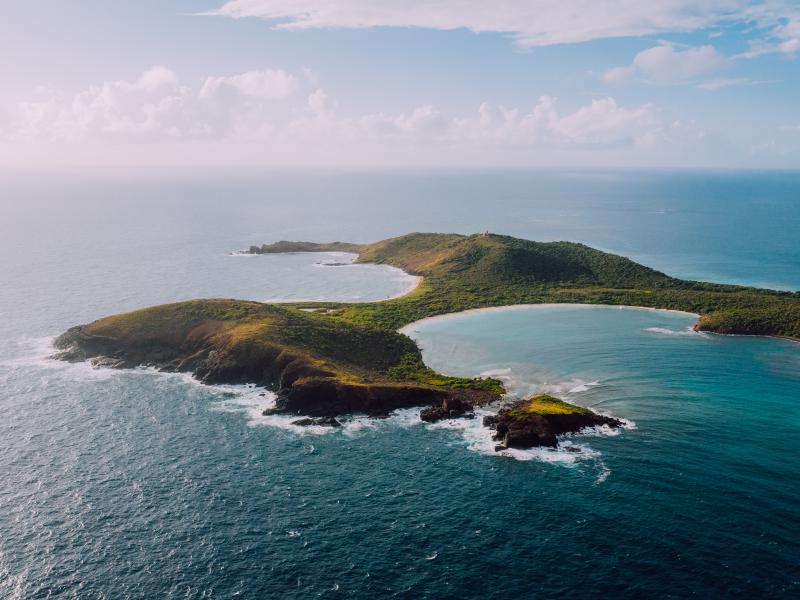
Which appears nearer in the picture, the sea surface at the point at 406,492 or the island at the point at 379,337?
the sea surface at the point at 406,492

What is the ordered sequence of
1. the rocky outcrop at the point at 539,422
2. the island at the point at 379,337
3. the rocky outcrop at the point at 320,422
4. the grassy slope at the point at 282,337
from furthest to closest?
the grassy slope at the point at 282,337, the island at the point at 379,337, the rocky outcrop at the point at 320,422, the rocky outcrop at the point at 539,422

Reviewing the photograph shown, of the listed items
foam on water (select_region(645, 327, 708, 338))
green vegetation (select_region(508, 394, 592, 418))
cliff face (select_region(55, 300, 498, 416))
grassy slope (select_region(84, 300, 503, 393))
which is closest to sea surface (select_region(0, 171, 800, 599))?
green vegetation (select_region(508, 394, 592, 418))

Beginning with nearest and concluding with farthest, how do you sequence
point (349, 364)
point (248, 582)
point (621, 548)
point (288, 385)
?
point (248, 582), point (621, 548), point (288, 385), point (349, 364)

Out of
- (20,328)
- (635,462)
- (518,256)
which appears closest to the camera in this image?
(635,462)

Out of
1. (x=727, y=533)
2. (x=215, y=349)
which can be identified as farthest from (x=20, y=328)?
(x=727, y=533)

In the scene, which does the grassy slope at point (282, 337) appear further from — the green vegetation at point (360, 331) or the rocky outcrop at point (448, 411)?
the rocky outcrop at point (448, 411)

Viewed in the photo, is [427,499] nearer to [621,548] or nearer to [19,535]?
[621,548]

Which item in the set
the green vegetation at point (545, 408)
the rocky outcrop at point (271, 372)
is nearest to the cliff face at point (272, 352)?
the rocky outcrop at point (271, 372)
